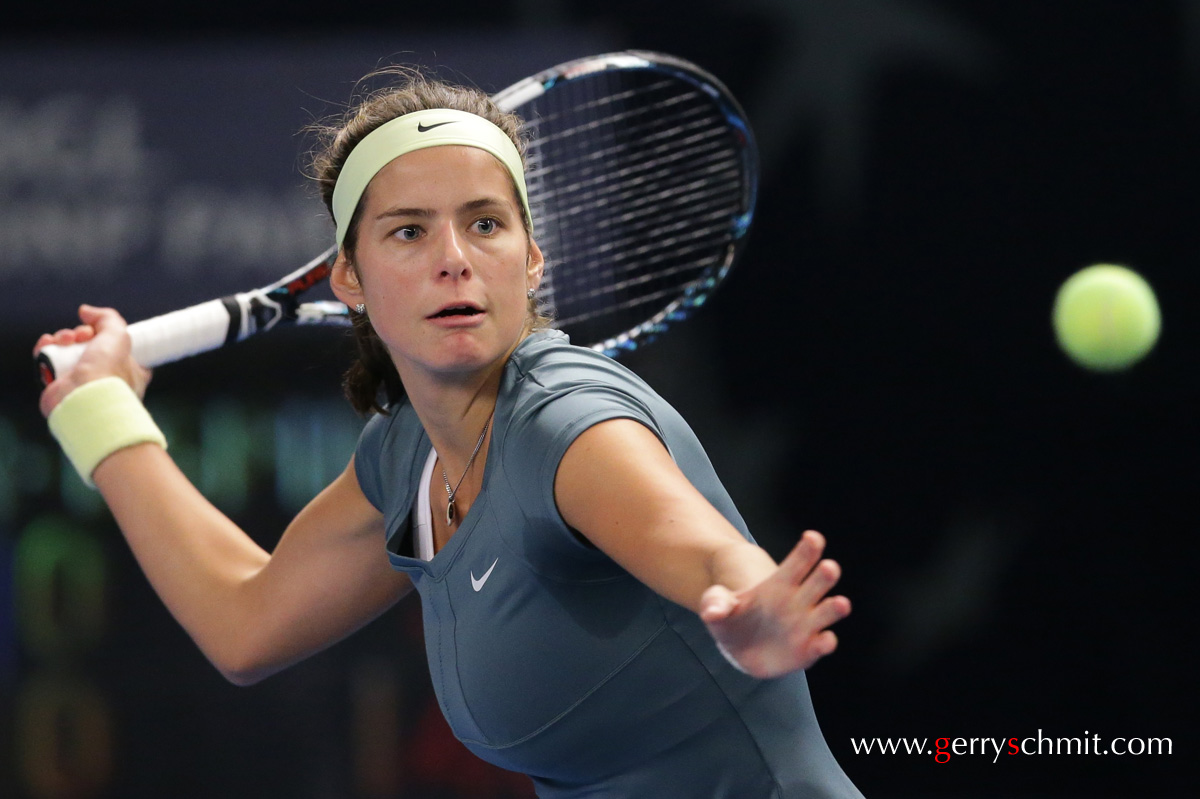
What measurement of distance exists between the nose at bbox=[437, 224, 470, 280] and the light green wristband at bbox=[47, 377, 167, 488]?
50 cm

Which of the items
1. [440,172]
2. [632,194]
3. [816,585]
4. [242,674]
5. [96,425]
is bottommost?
[242,674]

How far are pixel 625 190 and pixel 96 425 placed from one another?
179cm

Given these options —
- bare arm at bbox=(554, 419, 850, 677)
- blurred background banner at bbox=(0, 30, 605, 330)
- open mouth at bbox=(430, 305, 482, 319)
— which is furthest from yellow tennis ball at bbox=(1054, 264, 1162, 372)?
bare arm at bbox=(554, 419, 850, 677)

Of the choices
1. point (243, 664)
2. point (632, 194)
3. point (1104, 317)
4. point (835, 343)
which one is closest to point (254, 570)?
point (243, 664)

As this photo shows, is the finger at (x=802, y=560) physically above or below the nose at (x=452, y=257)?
below

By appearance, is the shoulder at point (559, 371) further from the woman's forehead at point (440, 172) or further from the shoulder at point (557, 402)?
the woman's forehead at point (440, 172)

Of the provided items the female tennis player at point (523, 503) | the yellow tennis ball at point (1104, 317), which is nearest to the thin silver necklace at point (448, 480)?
the female tennis player at point (523, 503)

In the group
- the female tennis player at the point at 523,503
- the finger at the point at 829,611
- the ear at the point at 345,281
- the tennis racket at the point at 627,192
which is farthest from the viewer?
the tennis racket at the point at 627,192

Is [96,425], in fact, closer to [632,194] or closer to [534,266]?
[534,266]

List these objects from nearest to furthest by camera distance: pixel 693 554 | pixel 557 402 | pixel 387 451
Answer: pixel 693 554 < pixel 557 402 < pixel 387 451

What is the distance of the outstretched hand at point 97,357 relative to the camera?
4.97 ft

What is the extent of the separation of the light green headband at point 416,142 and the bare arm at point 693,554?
39 cm

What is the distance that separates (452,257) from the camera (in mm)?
1132

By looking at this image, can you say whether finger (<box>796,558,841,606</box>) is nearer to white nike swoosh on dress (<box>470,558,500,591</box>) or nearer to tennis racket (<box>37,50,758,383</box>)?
white nike swoosh on dress (<box>470,558,500,591</box>)
